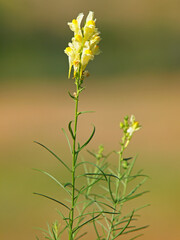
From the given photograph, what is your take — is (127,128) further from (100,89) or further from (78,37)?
(100,89)

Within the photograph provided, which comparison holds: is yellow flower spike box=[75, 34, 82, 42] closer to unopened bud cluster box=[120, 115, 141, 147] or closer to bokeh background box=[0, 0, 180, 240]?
unopened bud cluster box=[120, 115, 141, 147]

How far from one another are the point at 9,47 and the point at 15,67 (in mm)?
369

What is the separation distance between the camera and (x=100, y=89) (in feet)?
19.3

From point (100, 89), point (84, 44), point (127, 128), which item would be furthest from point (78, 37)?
point (100, 89)

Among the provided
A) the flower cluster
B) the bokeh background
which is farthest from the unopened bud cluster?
the bokeh background

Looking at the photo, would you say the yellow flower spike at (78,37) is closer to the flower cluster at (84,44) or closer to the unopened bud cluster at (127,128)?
the flower cluster at (84,44)

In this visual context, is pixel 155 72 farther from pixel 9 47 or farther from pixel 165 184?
pixel 165 184

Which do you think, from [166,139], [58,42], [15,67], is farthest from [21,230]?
[58,42]

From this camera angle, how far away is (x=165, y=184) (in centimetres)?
364

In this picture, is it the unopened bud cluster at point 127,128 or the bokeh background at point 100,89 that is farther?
the bokeh background at point 100,89

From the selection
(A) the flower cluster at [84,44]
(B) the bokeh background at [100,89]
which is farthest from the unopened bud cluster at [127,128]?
(B) the bokeh background at [100,89]

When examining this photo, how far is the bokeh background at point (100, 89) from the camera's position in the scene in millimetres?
3463

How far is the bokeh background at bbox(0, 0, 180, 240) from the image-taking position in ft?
11.4

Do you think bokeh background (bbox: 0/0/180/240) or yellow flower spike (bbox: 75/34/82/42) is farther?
bokeh background (bbox: 0/0/180/240)
